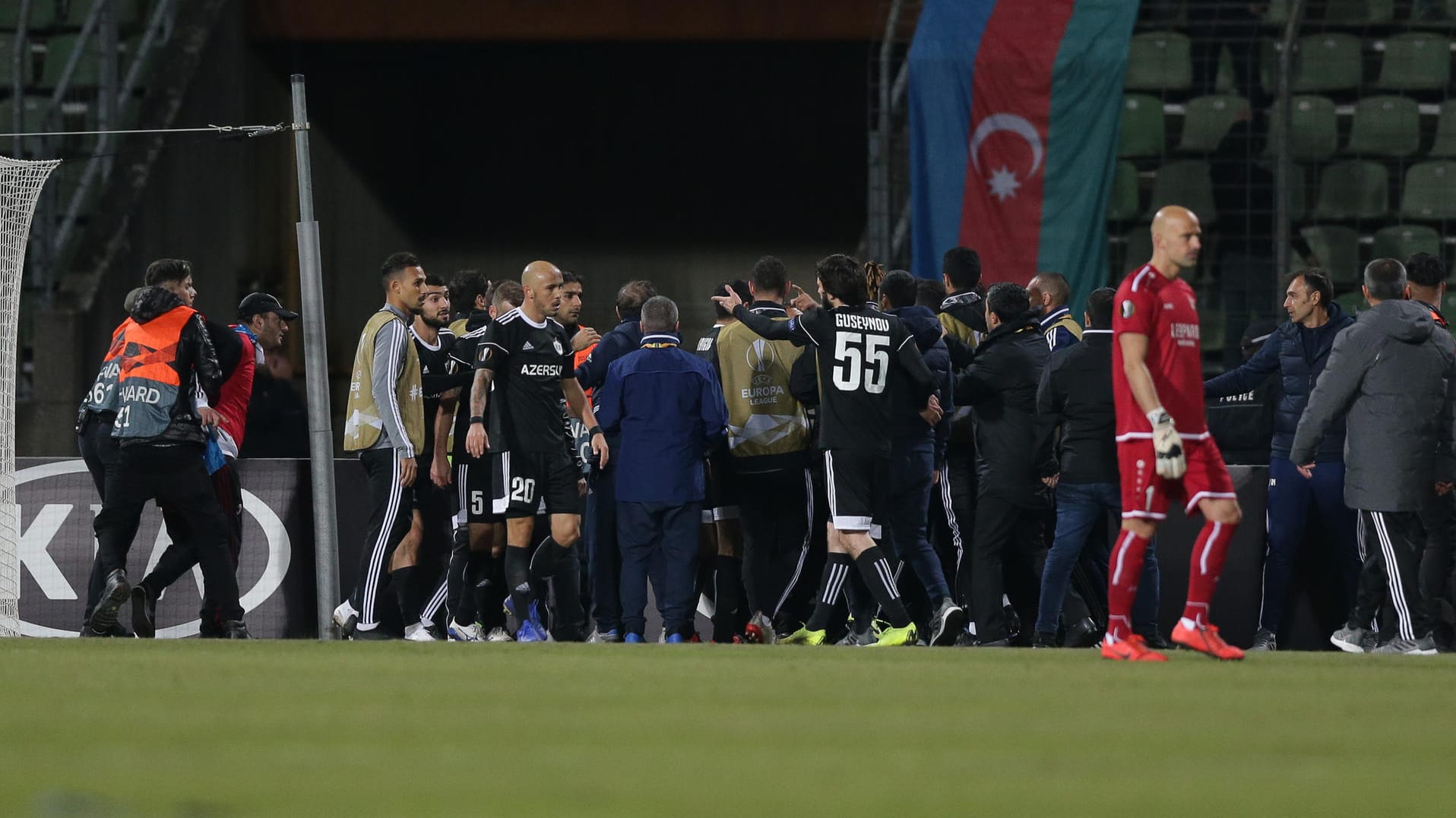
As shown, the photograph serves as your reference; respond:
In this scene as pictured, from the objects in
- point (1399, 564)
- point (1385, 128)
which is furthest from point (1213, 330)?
point (1399, 564)

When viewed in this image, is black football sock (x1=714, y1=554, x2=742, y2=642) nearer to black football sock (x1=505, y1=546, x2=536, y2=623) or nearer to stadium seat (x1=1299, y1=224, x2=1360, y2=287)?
black football sock (x1=505, y1=546, x2=536, y2=623)

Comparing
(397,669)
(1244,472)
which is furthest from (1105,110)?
(397,669)

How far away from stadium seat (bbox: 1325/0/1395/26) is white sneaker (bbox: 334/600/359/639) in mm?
11073

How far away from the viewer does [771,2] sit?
17.1 meters

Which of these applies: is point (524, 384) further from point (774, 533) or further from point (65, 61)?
point (65, 61)

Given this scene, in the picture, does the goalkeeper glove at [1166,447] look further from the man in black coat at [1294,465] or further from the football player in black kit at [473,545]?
the football player in black kit at [473,545]

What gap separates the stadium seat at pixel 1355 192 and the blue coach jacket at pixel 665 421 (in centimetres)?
861

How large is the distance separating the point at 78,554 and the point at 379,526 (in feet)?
7.51

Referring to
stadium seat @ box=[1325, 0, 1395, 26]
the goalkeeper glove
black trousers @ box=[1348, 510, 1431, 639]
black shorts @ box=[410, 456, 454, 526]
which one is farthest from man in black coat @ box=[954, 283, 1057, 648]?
stadium seat @ box=[1325, 0, 1395, 26]

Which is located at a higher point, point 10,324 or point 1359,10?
point 1359,10

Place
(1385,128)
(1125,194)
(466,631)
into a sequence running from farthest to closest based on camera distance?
1. (1125,194)
2. (1385,128)
3. (466,631)

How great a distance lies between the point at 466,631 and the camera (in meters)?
9.62

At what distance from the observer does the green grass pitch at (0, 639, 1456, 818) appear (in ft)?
12.0

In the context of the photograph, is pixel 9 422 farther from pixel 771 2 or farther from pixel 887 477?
pixel 771 2
